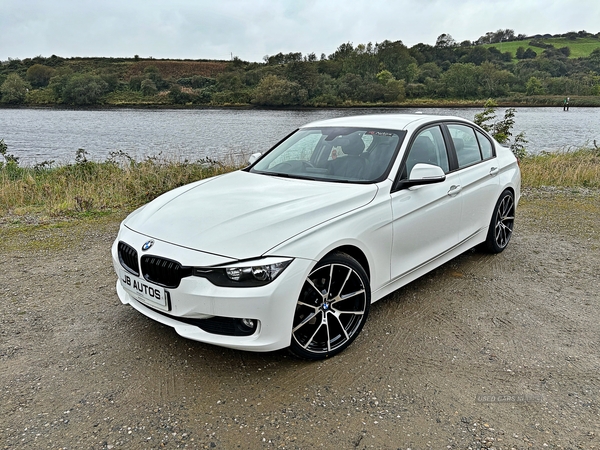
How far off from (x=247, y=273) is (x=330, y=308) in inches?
27.7

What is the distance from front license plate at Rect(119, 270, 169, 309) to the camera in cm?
284

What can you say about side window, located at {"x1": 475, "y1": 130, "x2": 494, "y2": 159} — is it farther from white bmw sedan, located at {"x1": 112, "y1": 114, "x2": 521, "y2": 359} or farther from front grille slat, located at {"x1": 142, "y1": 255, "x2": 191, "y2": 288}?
front grille slat, located at {"x1": 142, "y1": 255, "x2": 191, "y2": 288}

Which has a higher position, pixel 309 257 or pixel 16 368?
pixel 309 257

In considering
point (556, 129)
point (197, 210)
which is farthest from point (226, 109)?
point (197, 210)

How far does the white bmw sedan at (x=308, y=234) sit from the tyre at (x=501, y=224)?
1.37 ft

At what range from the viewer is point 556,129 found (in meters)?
38.8

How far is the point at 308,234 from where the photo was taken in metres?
2.87

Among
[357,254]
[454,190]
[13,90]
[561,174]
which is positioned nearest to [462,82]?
[561,174]

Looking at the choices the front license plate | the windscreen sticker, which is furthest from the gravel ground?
the windscreen sticker

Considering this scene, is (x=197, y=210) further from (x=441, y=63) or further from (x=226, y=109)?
(x=441, y=63)

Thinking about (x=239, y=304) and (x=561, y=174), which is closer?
(x=239, y=304)

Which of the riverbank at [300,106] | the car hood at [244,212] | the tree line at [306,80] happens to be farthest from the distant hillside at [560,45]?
the car hood at [244,212]

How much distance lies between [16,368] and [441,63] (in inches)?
4228

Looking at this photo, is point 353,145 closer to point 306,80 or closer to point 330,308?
point 330,308
